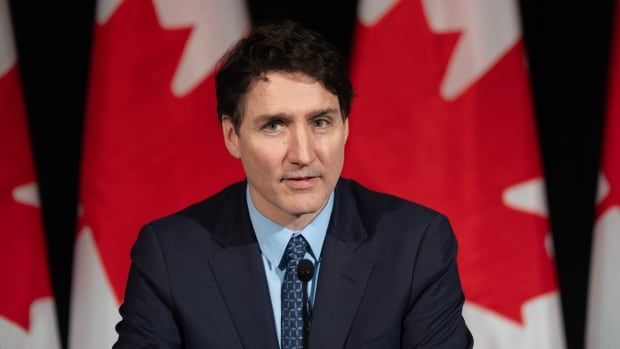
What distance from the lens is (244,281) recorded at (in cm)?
174

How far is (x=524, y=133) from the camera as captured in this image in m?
2.54

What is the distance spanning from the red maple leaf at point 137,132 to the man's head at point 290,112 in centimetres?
92

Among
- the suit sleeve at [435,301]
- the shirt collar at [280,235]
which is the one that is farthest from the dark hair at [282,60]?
the suit sleeve at [435,301]

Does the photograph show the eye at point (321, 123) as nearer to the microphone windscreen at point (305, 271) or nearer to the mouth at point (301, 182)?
the mouth at point (301, 182)

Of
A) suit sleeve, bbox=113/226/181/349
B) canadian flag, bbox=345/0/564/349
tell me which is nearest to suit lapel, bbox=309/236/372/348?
suit sleeve, bbox=113/226/181/349

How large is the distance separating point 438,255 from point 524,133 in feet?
2.98

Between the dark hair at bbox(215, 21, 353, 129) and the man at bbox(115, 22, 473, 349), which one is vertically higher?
the dark hair at bbox(215, 21, 353, 129)

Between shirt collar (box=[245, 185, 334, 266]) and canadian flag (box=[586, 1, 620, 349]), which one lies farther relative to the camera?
canadian flag (box=[586, 1, 620, 349])

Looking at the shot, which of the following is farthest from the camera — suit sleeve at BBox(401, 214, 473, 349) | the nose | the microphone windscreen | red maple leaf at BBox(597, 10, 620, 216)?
red maple leaf at BBox(597, 10, 620, 216)

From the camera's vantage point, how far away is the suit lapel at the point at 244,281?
1.69 m

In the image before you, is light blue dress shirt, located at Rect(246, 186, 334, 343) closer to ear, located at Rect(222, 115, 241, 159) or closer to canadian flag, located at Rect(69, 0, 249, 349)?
ear, located at Rect(222, 115, 241, 159)

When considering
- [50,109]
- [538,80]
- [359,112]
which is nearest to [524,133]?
Answer: [538,80]

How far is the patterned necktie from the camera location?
1691 mm

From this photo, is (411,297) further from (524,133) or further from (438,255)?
(524,133)
